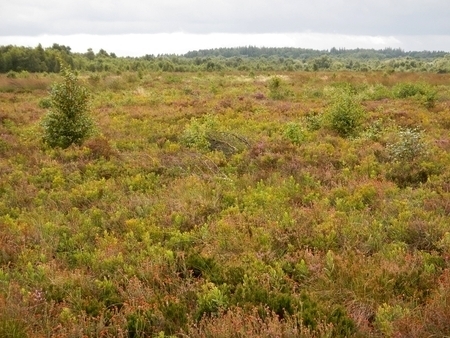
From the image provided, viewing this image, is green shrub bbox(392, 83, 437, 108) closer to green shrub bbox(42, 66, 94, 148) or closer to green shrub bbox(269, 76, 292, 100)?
green shrub bbox(269, 76, 292, 100)

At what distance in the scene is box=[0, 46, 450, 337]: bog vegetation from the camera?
3998mm

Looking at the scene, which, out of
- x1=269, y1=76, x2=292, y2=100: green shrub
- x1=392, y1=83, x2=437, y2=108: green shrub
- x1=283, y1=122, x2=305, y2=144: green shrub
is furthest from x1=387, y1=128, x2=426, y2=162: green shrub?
x1=269, y1=76, x2=292, y2=100: green shrub

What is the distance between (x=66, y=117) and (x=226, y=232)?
8356mm

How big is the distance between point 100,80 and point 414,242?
106 ft

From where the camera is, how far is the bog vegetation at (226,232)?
13.1ft

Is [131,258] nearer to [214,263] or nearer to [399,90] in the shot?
[214,263]

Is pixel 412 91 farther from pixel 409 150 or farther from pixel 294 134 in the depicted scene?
pixel 409 150

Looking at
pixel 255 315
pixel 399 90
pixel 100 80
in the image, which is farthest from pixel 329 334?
pixel 100 80

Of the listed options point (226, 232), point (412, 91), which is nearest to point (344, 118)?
point (226, 232)

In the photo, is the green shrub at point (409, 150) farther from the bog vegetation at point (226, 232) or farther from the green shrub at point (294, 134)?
the green shrub at point (294, 134)


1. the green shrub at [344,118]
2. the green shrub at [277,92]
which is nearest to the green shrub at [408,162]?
the green shrub at [344,118]

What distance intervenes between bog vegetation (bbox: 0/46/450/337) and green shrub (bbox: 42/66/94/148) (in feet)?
0.23

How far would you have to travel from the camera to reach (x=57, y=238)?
20.2ft

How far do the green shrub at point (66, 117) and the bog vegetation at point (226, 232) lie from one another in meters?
0.07
